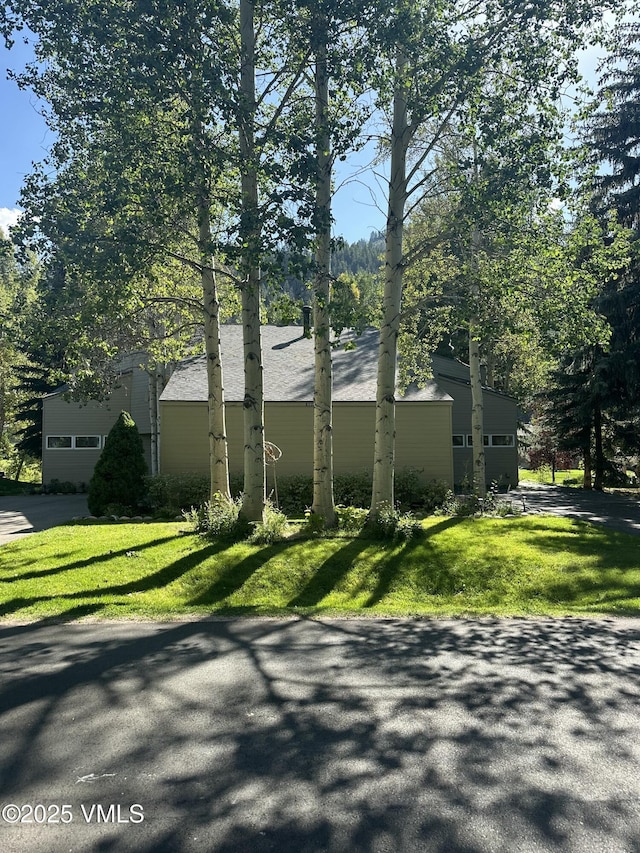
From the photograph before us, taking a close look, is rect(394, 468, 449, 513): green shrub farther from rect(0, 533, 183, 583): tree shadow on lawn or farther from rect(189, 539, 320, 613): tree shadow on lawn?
rect(0, 533, 183, 583): tree shadow on lawn

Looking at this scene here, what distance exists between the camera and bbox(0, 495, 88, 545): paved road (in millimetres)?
14883

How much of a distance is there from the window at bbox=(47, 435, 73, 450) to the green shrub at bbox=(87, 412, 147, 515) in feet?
41.8

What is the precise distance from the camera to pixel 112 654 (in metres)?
5.88

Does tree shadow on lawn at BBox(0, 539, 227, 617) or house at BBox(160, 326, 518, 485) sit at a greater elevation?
house at BBox(160, 326, 518, 485)

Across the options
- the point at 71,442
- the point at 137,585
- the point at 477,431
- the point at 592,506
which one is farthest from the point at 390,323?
the point at 71,442

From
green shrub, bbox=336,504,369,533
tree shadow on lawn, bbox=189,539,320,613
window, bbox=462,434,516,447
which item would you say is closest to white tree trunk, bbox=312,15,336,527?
green shrub, bbox=336,504,369,533

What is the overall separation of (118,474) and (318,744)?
13.2m

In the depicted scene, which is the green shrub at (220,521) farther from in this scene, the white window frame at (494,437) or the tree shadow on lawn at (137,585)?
the white window frame at (494,437)

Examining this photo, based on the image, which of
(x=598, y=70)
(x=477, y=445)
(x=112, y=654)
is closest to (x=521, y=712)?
(x=112, y=654)

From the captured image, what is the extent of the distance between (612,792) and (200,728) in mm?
2574

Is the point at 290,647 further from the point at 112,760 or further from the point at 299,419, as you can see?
the point at 299,419

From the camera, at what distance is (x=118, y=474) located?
16.1 metres

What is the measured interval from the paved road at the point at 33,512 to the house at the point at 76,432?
6.56 feet

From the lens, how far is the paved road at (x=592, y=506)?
16228 millimetres
